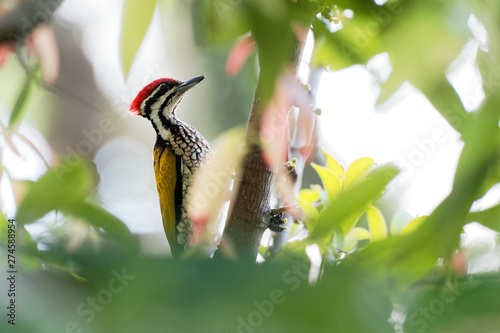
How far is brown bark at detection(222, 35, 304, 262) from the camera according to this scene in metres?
0.80

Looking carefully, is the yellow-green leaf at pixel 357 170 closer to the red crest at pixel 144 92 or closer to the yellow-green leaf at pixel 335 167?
the yellow-green leaf at pixel 335 167

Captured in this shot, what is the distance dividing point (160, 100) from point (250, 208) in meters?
1.13

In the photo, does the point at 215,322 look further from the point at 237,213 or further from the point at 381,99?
the point at 237,213

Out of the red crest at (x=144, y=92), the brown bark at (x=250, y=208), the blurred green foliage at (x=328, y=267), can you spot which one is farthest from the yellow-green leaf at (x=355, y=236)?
the red crest at (x=144, y=92)

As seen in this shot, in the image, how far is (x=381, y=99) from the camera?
1.87 feet

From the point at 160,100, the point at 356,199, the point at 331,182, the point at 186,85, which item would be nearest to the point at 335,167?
the point at 331,182

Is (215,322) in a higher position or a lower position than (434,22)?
lower

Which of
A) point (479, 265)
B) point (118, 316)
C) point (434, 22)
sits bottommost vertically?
point (479, 265)

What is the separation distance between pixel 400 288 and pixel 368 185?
0.10 m

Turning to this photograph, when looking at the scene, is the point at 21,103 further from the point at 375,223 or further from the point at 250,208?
the point at 375,223

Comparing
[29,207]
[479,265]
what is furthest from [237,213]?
[479,265]

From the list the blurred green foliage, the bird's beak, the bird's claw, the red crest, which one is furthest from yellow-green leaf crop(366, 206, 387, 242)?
the red crest

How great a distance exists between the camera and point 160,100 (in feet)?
6.23

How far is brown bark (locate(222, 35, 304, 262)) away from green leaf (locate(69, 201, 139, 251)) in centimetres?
27
